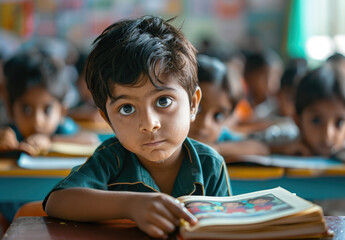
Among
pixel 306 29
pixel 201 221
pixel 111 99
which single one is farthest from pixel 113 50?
pixel 306 29

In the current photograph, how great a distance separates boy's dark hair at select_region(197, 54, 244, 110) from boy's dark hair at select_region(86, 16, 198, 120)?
1109 millimetres

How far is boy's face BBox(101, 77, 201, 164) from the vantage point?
116 centimetres

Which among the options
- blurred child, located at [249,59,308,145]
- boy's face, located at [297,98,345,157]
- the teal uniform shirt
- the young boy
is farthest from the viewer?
blurred child, located at [249,59,308,145]

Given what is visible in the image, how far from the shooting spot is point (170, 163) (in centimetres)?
136

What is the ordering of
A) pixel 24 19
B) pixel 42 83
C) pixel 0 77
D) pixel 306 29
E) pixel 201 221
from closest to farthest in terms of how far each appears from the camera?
pixel 201 221
pixel 42 83
pixel 0 77
pixel 306 29
pixel 24 19

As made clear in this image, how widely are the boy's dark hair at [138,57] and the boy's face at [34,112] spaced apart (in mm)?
1718

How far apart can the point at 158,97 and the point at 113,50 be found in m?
0.15

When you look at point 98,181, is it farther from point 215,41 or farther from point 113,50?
point 215,41

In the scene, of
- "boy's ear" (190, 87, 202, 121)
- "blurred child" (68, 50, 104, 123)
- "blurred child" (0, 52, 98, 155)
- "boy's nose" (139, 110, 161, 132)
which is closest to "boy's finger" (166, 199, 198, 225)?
"boy's nose" (139, 110, 161, 132)

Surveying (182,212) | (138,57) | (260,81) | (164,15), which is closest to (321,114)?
(138,57)

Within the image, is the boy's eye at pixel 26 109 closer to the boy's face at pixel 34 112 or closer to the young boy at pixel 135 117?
the boy's face at pixel 34 112

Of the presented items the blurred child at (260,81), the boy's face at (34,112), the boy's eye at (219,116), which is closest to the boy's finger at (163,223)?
the boy's eye at (219,116)

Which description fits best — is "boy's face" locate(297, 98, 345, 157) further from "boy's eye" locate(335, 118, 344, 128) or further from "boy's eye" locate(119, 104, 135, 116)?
"boy's eye" locate(119, 104, 135, 116)

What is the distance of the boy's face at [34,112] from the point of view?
290 cm
